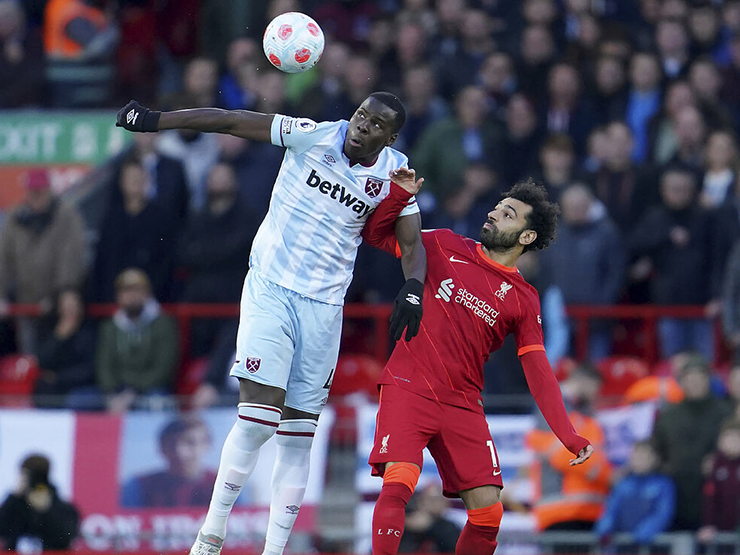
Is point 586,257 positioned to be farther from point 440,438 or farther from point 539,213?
point 440,438

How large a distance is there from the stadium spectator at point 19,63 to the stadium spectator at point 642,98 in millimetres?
6367

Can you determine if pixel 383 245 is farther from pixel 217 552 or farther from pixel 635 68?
pixel 635 68

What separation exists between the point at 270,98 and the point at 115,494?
4158mm

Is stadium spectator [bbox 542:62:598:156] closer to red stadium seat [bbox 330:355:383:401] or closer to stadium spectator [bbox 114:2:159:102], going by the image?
red stadium seat [bbox 330:355:383:401]

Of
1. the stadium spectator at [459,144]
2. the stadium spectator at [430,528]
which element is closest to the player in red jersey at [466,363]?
A: the stadium spectator at [430,528]

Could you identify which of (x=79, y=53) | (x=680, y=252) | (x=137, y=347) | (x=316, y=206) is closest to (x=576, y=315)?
(x=680, y=252)

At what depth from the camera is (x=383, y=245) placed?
789 centimetres

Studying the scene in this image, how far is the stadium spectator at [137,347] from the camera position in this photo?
12.4 metres

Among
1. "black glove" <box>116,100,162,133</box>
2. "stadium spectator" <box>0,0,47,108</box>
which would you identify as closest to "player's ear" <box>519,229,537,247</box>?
"black glove" <box>116,100,162,133</box>

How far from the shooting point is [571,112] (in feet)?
45.2

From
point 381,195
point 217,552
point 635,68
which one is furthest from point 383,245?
point 635,68

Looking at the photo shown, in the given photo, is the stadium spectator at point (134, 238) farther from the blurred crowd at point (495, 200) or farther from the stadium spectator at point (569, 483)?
the stadium spectator at point (569, 483)

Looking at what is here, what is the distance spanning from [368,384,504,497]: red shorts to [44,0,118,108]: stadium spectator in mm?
8566

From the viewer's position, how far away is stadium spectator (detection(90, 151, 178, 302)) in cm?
1284
